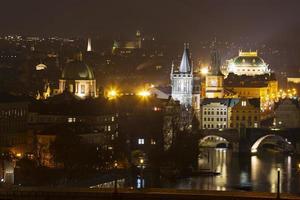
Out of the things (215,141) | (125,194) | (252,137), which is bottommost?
(125,194)

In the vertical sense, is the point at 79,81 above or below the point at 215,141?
above

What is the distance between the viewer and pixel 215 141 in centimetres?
3816

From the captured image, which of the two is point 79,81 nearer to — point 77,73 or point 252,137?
point 77,73

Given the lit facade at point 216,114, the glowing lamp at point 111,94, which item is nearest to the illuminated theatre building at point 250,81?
the lit facade at point 216,114

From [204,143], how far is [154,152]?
6.52 metres

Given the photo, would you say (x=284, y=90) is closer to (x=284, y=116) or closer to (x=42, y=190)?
(x=284, y=116)

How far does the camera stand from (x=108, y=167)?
27.0m

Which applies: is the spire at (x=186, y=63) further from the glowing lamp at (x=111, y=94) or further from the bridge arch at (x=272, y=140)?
the bridge arch at (x=272, y=140)

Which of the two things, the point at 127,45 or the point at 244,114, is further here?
the point at 127,45

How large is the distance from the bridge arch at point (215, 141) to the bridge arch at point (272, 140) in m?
1.11

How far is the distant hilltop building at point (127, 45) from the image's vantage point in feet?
220

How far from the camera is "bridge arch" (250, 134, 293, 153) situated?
36.8m

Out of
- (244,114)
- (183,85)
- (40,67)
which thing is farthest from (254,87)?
(40,67)

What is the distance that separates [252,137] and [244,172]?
7.19m
